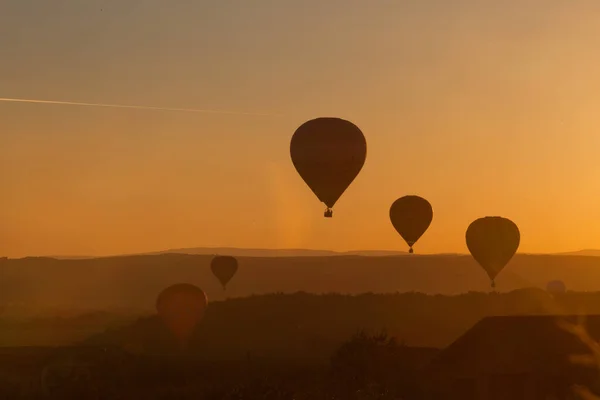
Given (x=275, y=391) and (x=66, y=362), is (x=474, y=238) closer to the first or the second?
(x=66, y=362)

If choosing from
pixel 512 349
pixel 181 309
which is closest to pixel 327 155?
pixel 512 349

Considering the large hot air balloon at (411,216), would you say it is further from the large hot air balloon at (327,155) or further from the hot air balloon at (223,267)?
the hot air balloon at (223,267)

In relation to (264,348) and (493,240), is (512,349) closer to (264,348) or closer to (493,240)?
(264,348)

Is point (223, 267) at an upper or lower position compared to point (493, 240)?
upper

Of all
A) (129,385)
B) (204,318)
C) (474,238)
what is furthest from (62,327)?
(129,385)

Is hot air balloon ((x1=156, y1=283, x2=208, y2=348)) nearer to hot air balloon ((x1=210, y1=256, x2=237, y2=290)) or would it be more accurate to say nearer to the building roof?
the building roof

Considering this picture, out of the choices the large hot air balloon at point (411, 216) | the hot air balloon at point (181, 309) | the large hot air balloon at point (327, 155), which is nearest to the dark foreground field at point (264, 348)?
the hot air balloon at point (181, 309)
